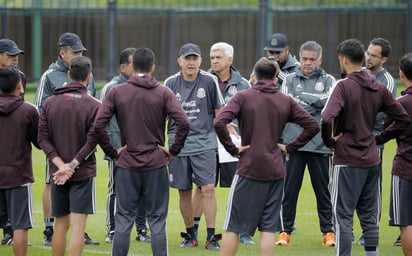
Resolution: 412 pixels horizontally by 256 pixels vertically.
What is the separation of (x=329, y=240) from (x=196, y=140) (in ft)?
6.30

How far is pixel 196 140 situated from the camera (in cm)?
1154

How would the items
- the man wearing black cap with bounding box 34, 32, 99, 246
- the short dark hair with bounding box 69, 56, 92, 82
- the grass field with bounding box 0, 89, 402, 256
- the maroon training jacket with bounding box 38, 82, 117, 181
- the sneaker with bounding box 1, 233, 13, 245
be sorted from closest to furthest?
1. the maroon training jacket with bounding box 38, 82, 117, 181
2. the short dark hair with bounding box 69, 56, 92, 82
3. the grass field with bounding box 0, 89, 402, 256
4. the man wearing black cap with bounding box 34, 32, 99, 246
5. the sneaker with bounding box 1, 233, 13, 245

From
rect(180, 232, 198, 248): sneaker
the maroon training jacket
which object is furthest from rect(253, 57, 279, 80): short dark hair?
rect(180, 232, 198, 248): sneaker

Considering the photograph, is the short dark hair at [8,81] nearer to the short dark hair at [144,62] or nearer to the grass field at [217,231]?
the short dark hair at [144,62]

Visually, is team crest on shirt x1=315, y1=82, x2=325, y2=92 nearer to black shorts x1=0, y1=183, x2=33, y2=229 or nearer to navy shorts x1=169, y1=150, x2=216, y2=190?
navy shorts x1=169, y1=150, x2=216, y2=190

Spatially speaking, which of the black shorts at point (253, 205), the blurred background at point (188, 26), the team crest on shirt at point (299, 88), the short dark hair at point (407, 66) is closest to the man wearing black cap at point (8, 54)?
the team crest on shirt at point (299, 88)

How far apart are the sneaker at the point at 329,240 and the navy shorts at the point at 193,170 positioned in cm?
146

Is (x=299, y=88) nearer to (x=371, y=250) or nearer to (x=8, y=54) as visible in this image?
(x=371, y=250)

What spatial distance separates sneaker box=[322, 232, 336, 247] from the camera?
11688mm

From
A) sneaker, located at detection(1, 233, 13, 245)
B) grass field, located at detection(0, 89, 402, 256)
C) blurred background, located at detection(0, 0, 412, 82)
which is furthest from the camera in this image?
blurred background, located at detection(0, 0, 412, 82)

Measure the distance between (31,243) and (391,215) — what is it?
4154mm

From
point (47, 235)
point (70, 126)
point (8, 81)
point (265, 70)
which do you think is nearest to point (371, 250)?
point (265, 70)

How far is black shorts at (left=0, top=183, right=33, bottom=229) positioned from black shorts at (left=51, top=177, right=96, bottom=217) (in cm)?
25

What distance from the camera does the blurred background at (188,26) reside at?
28.6 metres
